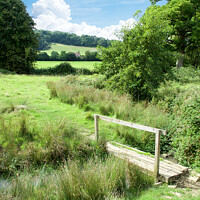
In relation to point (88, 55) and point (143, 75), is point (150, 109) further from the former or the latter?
point (88, 55)

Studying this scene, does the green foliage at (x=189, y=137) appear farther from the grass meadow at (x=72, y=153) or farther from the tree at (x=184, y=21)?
the tree at (x=184, y=21)

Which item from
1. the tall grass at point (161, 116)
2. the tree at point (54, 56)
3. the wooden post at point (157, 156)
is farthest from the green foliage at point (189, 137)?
the tree at point (54, 56)

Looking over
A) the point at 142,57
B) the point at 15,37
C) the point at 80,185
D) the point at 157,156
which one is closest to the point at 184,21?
the point at 142,57

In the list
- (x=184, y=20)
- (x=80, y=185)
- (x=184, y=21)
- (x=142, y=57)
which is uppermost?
(x=184, y=20)

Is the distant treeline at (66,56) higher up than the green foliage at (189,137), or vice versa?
the distant treeline at (66,56)

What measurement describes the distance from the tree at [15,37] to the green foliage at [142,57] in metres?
18.8

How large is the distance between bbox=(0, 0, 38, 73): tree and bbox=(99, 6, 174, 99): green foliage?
18.8m

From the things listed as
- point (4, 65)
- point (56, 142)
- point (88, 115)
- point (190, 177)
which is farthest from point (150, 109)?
point (4, 65)

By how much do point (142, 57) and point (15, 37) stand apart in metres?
20.4

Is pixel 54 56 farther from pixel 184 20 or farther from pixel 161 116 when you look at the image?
pixel 161 116

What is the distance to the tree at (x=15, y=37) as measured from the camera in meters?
25.1

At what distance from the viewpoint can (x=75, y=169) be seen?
3660 millimetres

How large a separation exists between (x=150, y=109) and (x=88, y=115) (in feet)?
8.46

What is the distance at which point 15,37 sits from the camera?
82.3 ft
